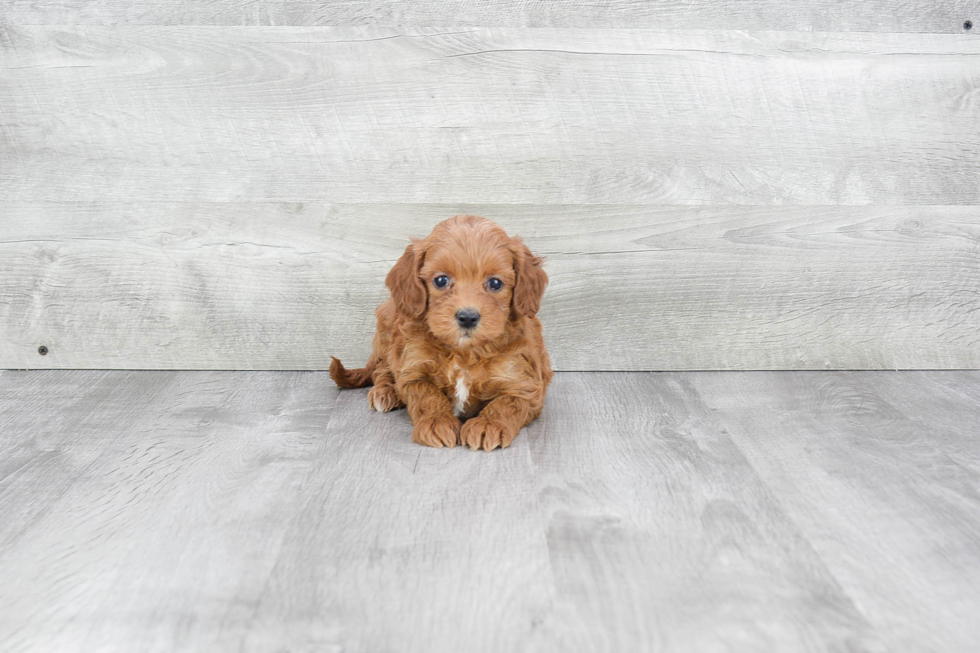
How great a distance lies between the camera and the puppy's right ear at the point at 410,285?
187 centimetres

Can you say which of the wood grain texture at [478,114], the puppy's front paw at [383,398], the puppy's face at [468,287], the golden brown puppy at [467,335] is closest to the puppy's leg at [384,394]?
the puppy's front paw at [383,398]

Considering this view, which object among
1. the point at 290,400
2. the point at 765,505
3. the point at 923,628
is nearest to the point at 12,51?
the point at 290,400

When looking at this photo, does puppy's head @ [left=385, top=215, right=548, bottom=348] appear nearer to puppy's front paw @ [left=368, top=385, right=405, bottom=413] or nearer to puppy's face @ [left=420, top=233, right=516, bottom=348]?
puppy's face @ [left=420, top=233, right=516, bottom=348]

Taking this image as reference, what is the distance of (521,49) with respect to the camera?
2.36 metres

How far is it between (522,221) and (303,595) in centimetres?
143

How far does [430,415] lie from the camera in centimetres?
192

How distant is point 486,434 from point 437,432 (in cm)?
12

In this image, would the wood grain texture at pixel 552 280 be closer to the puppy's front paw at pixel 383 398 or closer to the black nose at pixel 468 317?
the puppy's front paw at pixel 383 398

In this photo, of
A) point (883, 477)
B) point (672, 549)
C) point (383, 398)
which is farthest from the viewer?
point (383, 398)

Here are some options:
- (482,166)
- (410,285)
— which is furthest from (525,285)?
(482,166)

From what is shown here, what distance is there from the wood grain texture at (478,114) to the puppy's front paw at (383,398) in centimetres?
63

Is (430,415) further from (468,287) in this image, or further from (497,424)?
(468,287)

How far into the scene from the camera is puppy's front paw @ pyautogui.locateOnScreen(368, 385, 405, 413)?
2123mm

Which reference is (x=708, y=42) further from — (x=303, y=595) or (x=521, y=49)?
(x=303, y=595)
